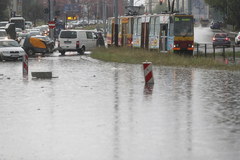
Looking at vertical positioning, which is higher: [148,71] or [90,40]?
[90,40]

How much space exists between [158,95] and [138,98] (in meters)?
1.01

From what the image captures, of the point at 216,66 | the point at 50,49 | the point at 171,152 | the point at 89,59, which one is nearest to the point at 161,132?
the point at 171,152

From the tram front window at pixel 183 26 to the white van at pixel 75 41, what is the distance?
970 cm

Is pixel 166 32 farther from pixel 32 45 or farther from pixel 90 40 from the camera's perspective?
pixel 32 45

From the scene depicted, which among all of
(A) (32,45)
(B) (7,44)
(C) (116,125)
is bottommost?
(C) (116,125)

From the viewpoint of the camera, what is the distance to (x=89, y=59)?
4209 cm

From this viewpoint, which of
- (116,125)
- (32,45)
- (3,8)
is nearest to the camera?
(116,125)

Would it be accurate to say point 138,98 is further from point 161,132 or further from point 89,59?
point 89,59

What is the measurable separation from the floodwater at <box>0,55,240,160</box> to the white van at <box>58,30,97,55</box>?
26168 millimetres

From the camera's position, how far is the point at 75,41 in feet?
171

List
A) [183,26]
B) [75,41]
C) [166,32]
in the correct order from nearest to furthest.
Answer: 1. [183,26]
2. [166,32]
3. [75,41]

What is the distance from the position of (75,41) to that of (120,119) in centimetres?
3805

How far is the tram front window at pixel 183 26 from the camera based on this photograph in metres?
45.0

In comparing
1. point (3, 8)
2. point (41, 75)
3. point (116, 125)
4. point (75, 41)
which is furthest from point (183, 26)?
point (3, 8)
